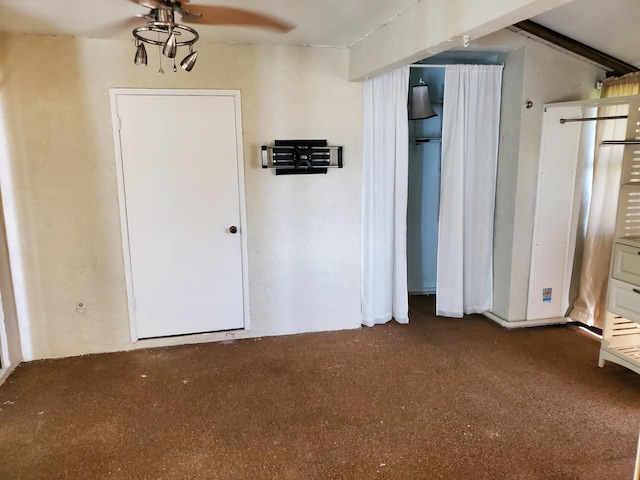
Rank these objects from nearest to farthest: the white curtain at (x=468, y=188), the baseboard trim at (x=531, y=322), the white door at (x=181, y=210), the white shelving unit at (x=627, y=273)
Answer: the white shelving unit at (x=627, y=273)
the white door at (x=181, y=210)
the white curtain at (x=468, y=188)
the baseboard trim at (x=531, y=322)

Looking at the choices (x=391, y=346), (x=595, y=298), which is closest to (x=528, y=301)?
(x=595, y=298)

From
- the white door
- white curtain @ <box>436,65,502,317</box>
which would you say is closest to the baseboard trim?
white curtain @ <box>436,65,502,317</box>

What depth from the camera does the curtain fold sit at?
3.49 meters

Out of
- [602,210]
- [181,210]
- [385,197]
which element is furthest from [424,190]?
[181,210]

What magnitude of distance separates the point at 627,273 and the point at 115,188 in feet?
11.6

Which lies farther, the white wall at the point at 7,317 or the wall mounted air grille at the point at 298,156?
the wall mounted air grille at the point at 298,156

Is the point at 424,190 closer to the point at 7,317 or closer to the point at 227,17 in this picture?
the point at 227,17

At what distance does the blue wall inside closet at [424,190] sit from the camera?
14.3ft

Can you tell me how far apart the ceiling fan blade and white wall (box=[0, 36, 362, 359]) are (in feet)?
1.71

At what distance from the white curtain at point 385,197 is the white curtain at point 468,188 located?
364mm

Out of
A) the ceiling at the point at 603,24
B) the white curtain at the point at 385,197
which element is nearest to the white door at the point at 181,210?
the white curtain at the point at 385,197

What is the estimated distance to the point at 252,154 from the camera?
346cm

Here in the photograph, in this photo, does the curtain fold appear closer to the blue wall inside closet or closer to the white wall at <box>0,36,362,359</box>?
the blue wall inside closet

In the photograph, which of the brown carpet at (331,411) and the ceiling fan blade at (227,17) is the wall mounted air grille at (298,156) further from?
the brown carpet at (331,411)
